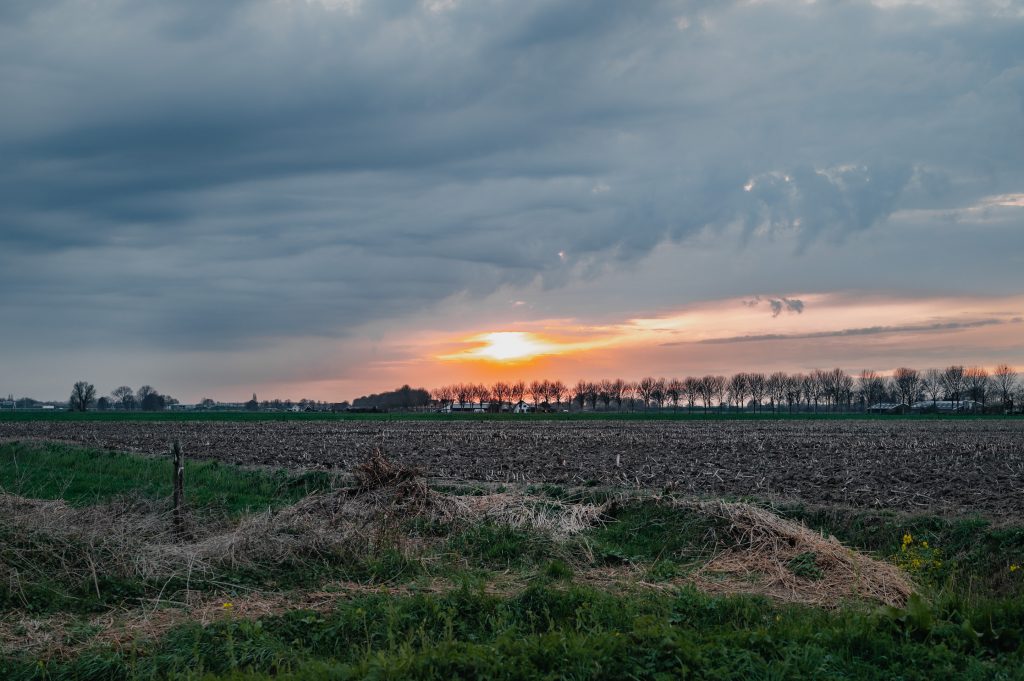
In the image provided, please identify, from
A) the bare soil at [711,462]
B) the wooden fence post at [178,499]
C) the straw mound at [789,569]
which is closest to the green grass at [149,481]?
the wooden fence post at [178,499]

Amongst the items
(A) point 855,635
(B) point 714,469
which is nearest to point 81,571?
(A) point 855,635

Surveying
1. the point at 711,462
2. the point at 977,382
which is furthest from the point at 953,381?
the point at 711,462

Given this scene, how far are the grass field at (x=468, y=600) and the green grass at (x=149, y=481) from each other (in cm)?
405

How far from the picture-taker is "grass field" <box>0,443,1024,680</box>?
22.5 feet

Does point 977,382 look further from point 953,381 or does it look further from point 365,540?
point 365,540

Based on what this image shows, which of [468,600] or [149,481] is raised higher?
[468,600]

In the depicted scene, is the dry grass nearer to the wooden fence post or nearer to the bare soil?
the wooden fence post

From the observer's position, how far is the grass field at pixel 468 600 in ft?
22.5

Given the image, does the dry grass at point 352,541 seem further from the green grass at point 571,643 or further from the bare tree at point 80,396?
the bare tree at point 80,396

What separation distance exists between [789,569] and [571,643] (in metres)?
5.61

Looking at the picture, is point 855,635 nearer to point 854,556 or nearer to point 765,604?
point 765,604

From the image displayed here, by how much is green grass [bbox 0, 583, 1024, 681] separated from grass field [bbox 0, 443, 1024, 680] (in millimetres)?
24

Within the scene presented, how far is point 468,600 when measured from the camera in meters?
8.73

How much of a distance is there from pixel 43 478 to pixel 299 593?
60.7 ft
